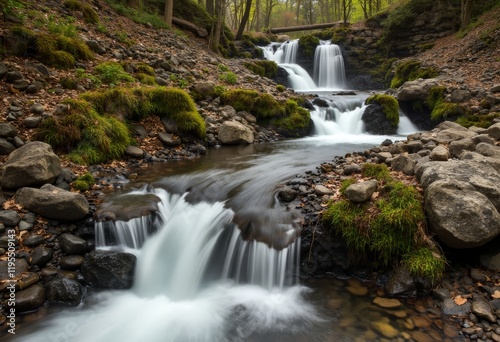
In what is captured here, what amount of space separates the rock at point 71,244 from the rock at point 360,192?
371 centimetres

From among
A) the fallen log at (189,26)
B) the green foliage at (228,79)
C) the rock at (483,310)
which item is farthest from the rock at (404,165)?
the fallen log at (189,26)

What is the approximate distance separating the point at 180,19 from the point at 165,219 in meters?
15.6

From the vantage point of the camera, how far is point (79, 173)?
5.79 metres

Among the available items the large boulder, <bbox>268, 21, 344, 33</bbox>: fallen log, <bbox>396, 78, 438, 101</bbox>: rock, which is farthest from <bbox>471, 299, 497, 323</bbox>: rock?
<bbox>268, 21, 344, 33</bbox>: fallen log

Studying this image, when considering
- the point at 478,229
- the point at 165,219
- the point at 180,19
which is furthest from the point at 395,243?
the point at 180,19

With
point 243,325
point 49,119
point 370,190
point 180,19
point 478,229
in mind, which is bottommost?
point 243,325

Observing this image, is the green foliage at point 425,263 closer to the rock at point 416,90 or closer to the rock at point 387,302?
the rock at point 387,302

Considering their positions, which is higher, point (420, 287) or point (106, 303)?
point (420, 287)

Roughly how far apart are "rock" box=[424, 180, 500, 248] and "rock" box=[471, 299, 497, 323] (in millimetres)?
636

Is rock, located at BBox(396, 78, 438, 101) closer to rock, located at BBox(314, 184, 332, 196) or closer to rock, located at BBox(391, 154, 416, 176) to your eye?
rock, located at BBox(391, 154, 416, 176)

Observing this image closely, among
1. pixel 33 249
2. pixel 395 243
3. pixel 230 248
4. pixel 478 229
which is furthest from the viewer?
pixel 230 248

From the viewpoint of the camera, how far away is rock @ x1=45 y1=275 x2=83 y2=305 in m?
3.79

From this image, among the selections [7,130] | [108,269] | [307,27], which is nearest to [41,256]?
[108,269]

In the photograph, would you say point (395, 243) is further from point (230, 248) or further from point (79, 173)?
point (79, 173)
